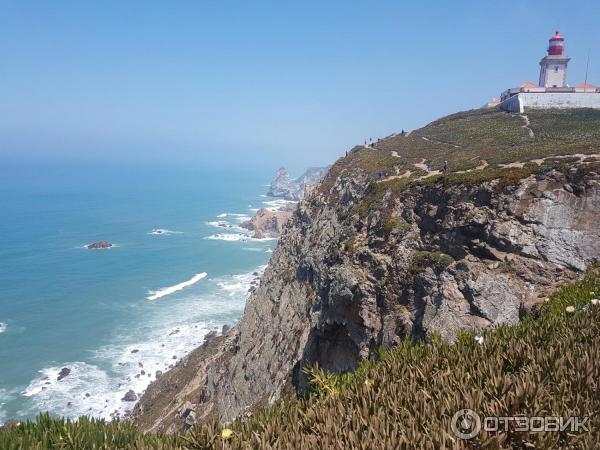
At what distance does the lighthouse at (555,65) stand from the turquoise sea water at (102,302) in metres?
74.0

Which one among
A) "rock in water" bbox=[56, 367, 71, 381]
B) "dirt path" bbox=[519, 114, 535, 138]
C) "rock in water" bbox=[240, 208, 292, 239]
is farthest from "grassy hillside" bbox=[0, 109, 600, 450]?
"rock in water" bbox=[240, 208, 292, 239]

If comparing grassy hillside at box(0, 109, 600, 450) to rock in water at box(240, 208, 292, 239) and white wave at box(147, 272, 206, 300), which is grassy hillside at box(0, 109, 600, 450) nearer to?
white wave at box(147, 272, 206, 300)

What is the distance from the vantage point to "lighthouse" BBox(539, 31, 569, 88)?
68375 mm

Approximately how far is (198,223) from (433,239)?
15682 centimetres

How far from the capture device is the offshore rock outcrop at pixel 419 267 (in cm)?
2162

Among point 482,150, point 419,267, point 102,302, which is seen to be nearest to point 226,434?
point 419,267

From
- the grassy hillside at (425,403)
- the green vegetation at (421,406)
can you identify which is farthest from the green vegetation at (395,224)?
the green vegetation at (421,406)

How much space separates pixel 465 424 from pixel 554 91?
70.9 meters

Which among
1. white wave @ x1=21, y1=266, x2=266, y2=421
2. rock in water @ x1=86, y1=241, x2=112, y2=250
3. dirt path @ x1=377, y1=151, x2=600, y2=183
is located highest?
dirt path @ x1=377, y1=151, x2=600, y2=183

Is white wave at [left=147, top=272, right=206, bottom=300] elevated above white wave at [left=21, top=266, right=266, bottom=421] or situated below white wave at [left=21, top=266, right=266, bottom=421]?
above

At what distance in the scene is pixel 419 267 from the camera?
25.9m

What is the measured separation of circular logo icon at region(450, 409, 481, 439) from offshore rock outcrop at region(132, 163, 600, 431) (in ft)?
22.0

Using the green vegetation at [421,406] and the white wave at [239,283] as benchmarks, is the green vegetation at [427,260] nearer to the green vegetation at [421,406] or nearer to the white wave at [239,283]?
the green vegetation at [421,406]

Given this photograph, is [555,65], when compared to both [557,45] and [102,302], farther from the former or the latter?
[102,302]
